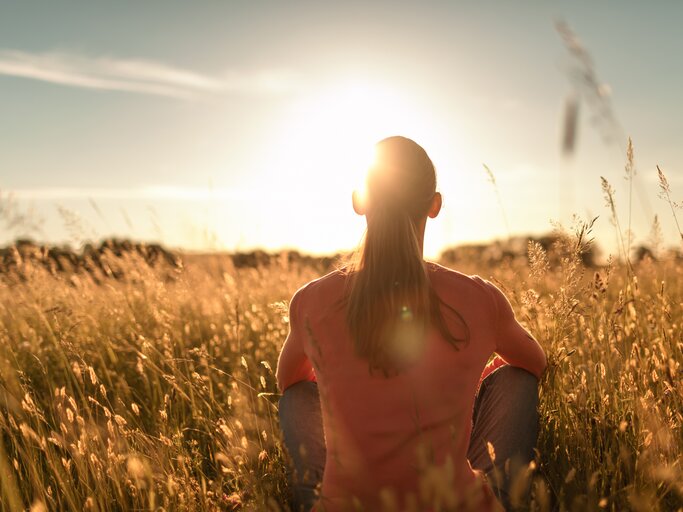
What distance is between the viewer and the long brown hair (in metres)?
1.89

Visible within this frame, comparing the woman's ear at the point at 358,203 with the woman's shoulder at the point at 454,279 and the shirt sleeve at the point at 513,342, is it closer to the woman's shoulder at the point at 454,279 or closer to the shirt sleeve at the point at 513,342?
the woman's shoulder at the point at 454,279

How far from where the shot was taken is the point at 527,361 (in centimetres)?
236

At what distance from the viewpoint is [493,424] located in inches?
96.0

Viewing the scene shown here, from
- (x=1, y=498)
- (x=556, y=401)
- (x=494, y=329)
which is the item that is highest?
(x=494, y=329)


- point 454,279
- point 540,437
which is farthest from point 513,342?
point 540,437

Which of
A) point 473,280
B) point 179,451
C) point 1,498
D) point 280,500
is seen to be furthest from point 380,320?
point 1,498

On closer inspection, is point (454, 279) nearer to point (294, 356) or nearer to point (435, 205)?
point (435, 205)

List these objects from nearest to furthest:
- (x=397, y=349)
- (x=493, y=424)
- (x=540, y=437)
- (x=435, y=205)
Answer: (x=397, y=349) < (x=435, y=205) < (x=493, y=424) < (x=540, y=437)

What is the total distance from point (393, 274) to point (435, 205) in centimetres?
36

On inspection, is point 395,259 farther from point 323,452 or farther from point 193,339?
point 193,339

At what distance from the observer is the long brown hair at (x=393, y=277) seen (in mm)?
1893

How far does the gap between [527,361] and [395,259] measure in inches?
33.0

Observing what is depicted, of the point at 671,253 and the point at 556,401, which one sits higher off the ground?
the point at 671,253

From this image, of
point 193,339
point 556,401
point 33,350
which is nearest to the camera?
point 556,401
